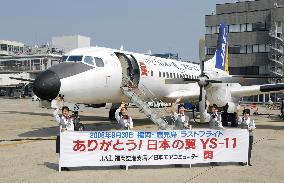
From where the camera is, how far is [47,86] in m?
15.0

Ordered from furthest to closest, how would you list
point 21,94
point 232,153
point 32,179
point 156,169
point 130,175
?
point 21,94 → point 232,153 → point 156,169 → point 130,175 → point 32,179

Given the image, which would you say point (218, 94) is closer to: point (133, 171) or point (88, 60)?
point (88, 60)

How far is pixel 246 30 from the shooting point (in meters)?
70.7

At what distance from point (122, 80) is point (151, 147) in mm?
8380

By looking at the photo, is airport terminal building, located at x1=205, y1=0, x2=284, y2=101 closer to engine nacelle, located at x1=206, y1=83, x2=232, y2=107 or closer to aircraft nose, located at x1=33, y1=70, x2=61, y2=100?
engine nacelle, located at x1=206, y1=83, x2=232, y2=107

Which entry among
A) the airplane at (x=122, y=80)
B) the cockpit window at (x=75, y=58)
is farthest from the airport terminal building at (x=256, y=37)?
the cockpit window at (x=75, y=58)

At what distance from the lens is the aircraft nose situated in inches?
593

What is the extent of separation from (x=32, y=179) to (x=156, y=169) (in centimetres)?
362

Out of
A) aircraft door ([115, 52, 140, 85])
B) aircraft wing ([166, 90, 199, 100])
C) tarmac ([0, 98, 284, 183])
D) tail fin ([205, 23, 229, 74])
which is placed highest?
tail fin ([205, 23, 229, 74])

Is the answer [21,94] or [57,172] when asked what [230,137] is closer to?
[57,172]

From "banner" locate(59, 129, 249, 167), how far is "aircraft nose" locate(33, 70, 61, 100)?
15.8 feet

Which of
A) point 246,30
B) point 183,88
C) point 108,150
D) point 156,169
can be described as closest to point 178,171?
point 156,169

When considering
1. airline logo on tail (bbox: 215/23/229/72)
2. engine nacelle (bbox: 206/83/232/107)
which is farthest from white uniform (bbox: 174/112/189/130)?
airline logo on tail (bbox: 215/23/229/72)

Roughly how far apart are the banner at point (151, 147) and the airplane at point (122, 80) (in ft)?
16.8
